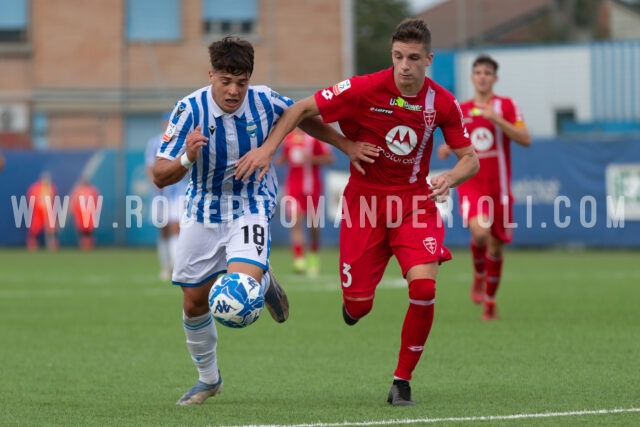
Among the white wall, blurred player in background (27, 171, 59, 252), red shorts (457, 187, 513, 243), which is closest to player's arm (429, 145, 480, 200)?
red shorts (457, 187, 513, 243)

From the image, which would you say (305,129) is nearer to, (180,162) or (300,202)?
(180,162)

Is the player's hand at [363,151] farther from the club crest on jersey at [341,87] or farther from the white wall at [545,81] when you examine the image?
the white wall at [545,81]

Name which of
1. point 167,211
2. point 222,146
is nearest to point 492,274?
point 222,146

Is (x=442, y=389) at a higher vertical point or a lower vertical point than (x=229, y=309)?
lower

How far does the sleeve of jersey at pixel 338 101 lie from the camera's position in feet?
24.2

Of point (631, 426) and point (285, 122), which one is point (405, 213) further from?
point (631, 426)

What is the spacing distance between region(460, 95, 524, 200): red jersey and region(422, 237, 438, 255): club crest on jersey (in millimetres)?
4869

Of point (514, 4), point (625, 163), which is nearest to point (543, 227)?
point (625, 163)

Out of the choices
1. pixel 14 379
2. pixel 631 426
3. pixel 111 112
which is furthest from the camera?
pixel 111 112

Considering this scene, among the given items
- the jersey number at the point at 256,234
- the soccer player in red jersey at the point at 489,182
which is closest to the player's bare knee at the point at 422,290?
the jersey number at the point at 256,234

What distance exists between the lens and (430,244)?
24.1 feet

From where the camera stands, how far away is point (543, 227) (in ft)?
83.3

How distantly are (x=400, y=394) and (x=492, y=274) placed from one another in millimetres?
5046

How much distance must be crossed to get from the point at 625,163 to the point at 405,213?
18.0 m
